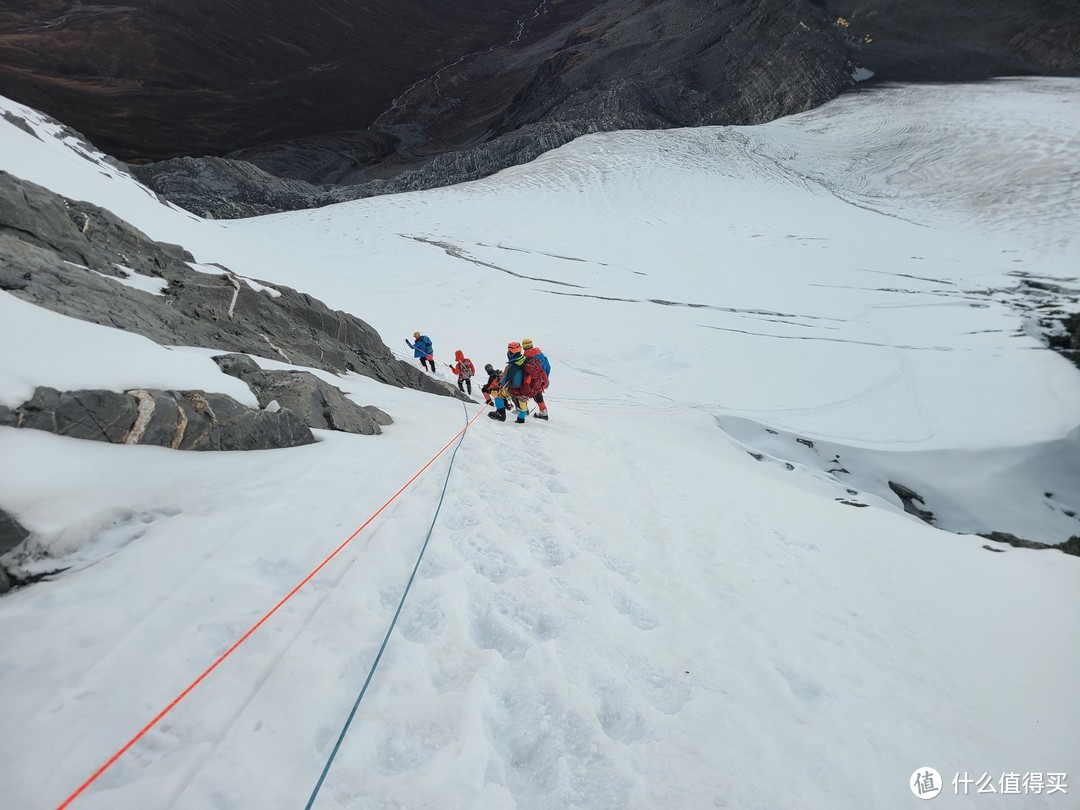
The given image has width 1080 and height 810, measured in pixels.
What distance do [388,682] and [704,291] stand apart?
18989 mm

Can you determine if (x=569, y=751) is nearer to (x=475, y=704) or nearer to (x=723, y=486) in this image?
(x=475, y=704)

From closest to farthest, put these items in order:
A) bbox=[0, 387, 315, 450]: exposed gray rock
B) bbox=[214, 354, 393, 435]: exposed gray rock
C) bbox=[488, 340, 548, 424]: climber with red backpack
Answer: bbox=[0, 387, 315, 450]: exposed gray rock < bbox=[214, 354, 393, 435]: exposed gray rock < bbox=[488, 340, 548, 424]: climber with red backpack

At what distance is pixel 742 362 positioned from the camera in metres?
14.0

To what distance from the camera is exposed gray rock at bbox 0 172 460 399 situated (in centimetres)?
453

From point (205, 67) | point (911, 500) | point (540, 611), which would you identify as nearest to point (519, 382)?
point (540, 611)

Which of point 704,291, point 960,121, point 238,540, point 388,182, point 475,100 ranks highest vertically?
point 475,100

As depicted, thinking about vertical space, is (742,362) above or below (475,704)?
above

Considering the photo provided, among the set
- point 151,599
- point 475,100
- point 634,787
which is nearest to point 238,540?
point 151,599

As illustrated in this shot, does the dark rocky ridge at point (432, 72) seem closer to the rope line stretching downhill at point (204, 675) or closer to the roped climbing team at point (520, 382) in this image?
the roped climbing team at point (520, 382)

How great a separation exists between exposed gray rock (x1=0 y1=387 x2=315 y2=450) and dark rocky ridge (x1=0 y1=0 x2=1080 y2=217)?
110 ft

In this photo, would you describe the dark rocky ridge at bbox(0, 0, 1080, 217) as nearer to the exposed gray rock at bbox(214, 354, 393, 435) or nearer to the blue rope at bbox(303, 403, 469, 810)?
the exposed gray rock at bbox(214, 354, 393, 435)

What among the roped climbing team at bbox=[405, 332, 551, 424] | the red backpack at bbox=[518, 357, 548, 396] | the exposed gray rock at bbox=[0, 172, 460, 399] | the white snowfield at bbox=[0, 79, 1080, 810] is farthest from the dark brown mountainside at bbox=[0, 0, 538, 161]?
the red backpack at bbox=[518, 357, 548, 396]

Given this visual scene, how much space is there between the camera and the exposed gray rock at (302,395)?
5023 mm

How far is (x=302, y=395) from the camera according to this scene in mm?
5242
